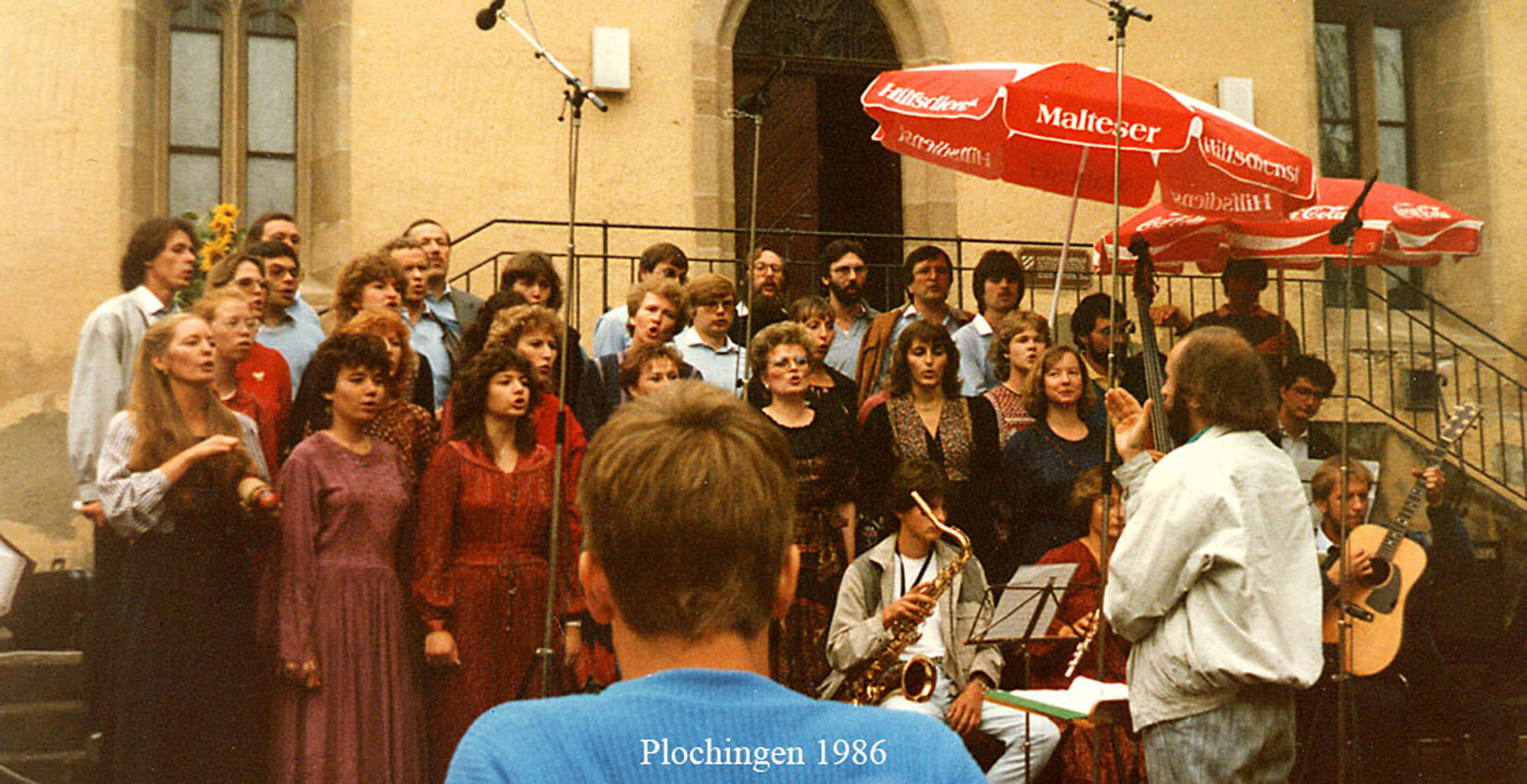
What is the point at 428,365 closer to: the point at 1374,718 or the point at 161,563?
the point at 161,563

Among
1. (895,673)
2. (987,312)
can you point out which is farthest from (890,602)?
(987,312)

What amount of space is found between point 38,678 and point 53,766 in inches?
26.2

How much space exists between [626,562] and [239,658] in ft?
14.7

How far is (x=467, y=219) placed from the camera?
11086 mm

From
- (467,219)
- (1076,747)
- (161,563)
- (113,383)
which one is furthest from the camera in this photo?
(467,219)

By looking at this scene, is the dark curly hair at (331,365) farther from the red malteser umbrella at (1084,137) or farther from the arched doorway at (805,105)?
the arched doorway at (805,105)

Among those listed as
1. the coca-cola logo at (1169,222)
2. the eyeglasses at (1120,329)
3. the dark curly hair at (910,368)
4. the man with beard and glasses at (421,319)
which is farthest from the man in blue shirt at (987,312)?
the man with beard and glasses at (421,319)

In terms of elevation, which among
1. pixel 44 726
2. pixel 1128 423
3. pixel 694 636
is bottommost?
pixel 44 726

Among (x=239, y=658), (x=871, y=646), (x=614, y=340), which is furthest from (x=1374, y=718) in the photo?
(x=239, y=658)

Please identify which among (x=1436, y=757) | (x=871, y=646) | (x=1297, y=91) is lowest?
(x=1436, y=757)

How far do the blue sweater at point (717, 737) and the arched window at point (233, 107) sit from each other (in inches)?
410

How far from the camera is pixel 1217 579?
171 inches

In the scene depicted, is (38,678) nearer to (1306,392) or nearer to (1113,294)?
(1113,294)

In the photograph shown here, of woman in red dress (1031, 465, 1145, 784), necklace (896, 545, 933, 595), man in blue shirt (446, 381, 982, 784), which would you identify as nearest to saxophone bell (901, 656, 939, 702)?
necklace (896, 545, 933, 595)
